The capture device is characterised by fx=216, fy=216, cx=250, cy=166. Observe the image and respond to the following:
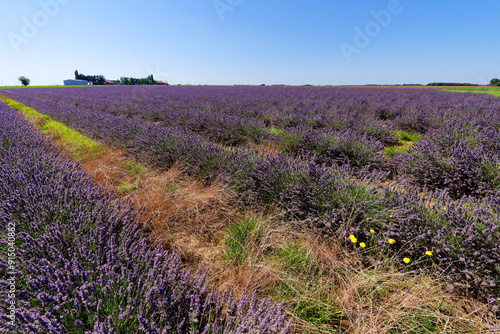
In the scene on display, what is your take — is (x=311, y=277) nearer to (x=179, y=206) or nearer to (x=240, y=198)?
(x=240, y=198)

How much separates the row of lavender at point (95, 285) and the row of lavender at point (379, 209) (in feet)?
3.37

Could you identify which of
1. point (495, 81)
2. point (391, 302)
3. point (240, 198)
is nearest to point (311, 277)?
point (391, 302)

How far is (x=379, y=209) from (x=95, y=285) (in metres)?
2.05

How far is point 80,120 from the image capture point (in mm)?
6074

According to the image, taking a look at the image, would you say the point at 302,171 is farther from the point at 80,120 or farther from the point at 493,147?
the point at 80,120

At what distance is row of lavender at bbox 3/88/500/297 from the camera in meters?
1.40

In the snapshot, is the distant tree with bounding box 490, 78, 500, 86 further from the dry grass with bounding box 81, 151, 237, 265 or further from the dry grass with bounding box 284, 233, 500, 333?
the dry grass with bounding box 81, 151, 237, 265

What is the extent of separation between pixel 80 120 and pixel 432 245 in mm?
7813

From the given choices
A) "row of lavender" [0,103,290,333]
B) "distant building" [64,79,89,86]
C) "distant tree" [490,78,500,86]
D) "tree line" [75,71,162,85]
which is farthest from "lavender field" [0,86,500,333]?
"distant building" [64,79,89,86]

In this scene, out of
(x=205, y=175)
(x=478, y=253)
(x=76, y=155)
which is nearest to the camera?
(x=478, y=253)

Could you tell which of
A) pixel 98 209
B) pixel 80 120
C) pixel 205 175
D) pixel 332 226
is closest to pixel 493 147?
pixel 332 226

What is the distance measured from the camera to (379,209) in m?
1.87

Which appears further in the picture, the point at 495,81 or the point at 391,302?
the point at 495,81

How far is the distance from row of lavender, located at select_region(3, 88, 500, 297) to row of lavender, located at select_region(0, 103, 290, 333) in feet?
3.37
